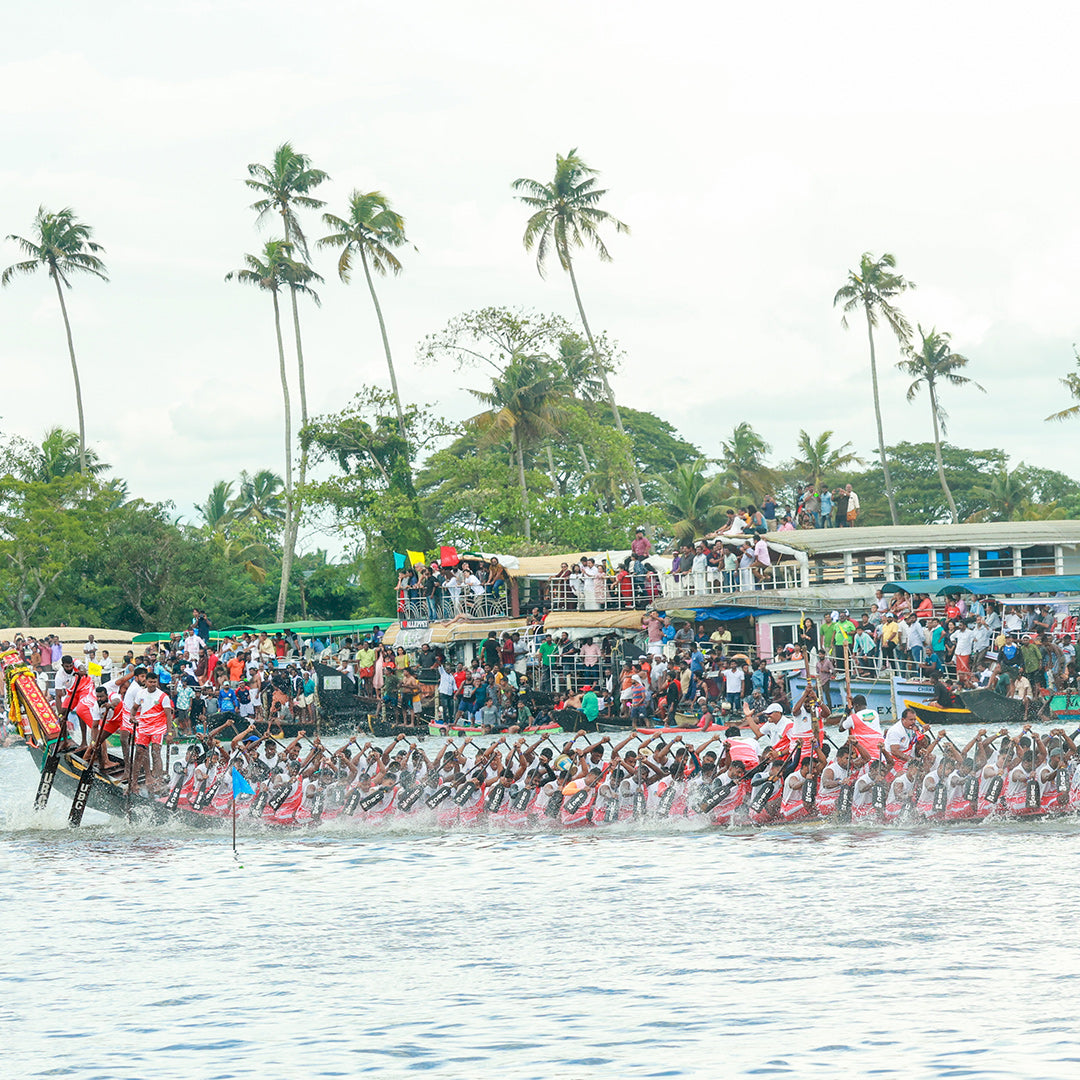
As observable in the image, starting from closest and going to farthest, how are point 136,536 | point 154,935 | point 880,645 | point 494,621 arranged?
point 154,935
point 880,645
point 494,621
point 136,536

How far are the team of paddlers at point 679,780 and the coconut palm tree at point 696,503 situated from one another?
35.2 m

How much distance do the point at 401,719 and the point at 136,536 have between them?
27365mm

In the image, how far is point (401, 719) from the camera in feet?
125

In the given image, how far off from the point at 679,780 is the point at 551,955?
6.92 metres

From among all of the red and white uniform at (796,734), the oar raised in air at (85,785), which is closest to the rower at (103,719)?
the oar raised in air at (85,785)

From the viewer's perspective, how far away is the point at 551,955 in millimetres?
16797

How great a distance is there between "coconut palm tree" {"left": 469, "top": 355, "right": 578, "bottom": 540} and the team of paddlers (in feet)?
94.2

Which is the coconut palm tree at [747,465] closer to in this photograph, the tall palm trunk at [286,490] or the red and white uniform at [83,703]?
the tall palm trunk at [286,490]

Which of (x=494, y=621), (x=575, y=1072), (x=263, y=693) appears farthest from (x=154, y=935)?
(x=494, y=621)

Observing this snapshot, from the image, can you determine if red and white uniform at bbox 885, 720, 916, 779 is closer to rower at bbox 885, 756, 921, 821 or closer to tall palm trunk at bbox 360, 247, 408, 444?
rower at bbox 885, 756, 921, 821

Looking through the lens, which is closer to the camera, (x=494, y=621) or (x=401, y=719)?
(x=401, y=719)

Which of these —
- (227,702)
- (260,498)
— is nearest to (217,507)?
(260,498)

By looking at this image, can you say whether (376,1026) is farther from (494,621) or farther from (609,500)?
(609,500)

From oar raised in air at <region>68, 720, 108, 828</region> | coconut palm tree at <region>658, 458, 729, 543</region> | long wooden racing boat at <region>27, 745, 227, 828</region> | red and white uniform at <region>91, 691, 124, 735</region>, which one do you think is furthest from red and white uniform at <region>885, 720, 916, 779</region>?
coconut palm tree at <region>658, 458, 729, 543</region>
